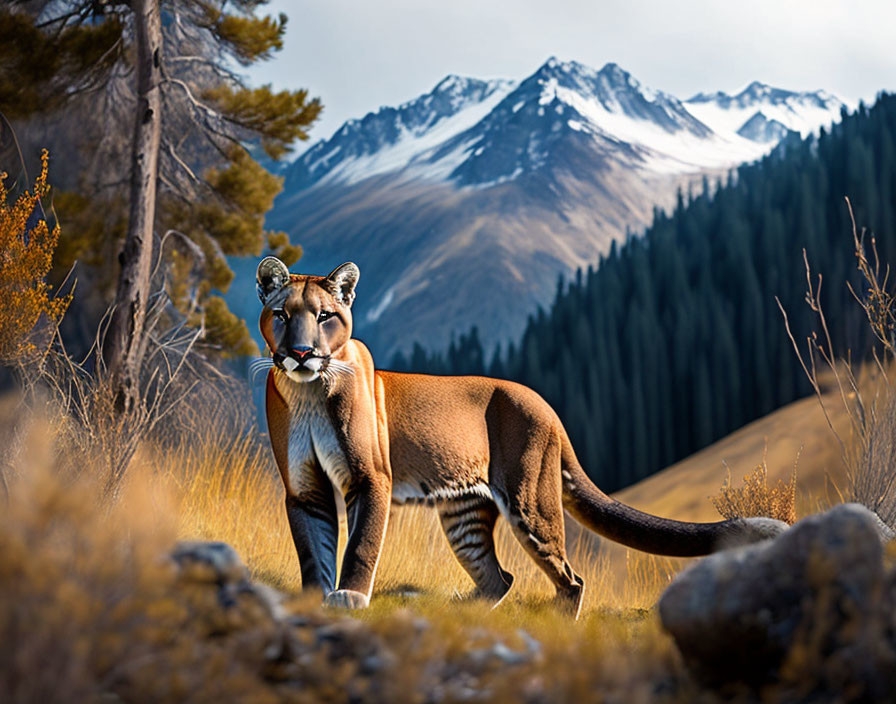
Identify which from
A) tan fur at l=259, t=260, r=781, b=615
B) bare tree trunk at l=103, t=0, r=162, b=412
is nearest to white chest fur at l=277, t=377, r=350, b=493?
tan fur at l=259, t=260, r=781, b=615

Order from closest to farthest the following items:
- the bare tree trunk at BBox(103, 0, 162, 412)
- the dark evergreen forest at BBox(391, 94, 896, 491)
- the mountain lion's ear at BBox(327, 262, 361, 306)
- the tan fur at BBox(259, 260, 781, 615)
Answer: the tan fur at BBox(259, 260, 781, 615), the mountain lion's ear at BBox(327, 262, 361, 306), the bare tree trunk at BBox(103, 0, 162, 412), the dark evergreen forest at BBox(391, 94, 896, 491)

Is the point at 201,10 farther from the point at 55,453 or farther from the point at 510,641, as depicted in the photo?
the point at 510,641

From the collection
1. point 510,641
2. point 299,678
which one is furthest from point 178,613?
point 510,641

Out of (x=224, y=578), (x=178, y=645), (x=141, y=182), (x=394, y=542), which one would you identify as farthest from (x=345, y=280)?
(x=141, y=182)

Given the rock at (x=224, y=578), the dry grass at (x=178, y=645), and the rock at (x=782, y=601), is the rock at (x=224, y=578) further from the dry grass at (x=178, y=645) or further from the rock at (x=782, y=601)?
the rock at (x=782, y=601)

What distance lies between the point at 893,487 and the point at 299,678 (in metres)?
4.46

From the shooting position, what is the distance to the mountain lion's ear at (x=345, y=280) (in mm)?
4207

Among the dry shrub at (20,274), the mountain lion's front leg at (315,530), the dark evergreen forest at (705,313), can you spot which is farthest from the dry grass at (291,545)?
the dark evergreen forest at (705,313)

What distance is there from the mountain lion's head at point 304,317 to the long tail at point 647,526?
58.3 inches

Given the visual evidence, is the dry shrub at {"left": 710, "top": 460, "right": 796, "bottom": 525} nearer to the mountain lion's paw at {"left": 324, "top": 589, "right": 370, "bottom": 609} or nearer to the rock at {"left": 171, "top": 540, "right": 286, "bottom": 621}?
the mountain lion's paw at {"left": 324, "top": 589, "right": 370, "bottom": 609}

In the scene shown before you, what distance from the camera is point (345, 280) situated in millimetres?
4250

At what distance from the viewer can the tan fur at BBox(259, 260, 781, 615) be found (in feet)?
13.4

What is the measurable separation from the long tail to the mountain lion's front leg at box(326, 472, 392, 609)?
118cm

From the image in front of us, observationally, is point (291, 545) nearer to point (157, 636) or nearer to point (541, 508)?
point (541, 508)
